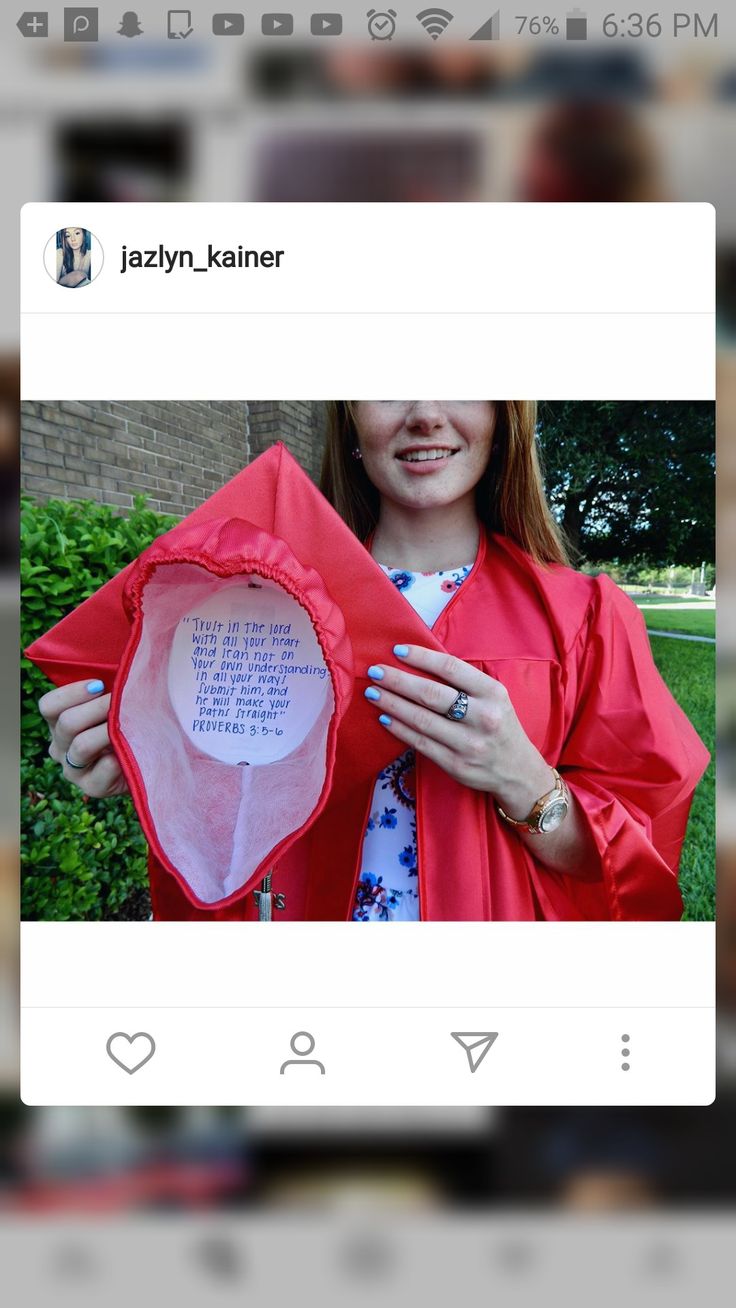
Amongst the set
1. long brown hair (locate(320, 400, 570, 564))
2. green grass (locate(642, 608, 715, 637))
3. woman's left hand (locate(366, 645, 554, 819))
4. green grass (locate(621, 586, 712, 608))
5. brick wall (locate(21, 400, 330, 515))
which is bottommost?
woman's left hand (locate(366, 645, 554, 819))

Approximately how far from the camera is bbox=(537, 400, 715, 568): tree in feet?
2.37

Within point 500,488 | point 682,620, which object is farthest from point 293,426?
point 682,620

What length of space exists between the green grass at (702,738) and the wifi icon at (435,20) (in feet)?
2.24

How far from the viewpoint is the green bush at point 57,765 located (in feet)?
2.66

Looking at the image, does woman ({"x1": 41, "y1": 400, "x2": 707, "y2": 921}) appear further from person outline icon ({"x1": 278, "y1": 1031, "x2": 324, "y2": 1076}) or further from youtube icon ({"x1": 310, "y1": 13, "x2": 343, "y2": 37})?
youtube icon ({"x1": 310, "y1": 13, "x2": 343, "y2": 37})

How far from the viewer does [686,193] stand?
71cm

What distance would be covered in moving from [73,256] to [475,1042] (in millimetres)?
981

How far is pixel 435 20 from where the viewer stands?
2.23ft

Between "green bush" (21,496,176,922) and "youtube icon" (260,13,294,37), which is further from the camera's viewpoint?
"green bush" (21,496,176,922)

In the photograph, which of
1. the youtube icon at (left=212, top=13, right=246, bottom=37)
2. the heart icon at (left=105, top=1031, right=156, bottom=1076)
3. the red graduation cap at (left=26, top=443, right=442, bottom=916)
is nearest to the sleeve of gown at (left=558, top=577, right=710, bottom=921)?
the red graduation cap at (left=26, top=443, right=442, bottom=916)

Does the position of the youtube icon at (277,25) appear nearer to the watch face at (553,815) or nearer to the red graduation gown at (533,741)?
the red graduation gown at (533,741)

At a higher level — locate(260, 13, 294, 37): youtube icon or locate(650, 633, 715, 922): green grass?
locate(260, 13, 294, 37): youtube icon

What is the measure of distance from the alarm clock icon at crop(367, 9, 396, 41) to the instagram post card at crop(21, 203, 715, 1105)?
17 centimetres

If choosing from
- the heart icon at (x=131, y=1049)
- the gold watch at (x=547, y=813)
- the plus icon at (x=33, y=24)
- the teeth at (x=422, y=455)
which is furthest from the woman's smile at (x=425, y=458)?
the heart icon at (x=131, y=1049)
